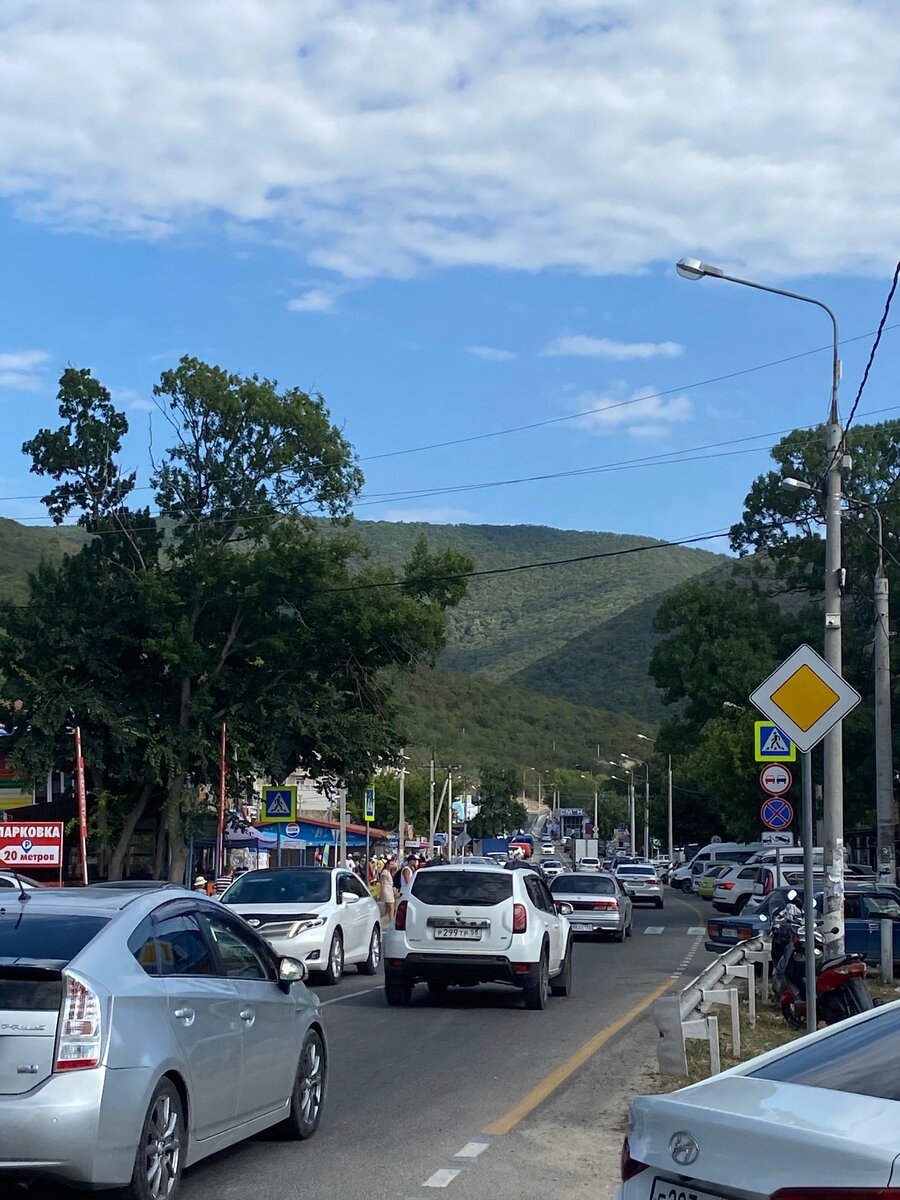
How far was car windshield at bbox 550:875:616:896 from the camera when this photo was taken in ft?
103

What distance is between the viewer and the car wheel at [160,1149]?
6715 millimetres

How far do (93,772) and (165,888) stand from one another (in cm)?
3778

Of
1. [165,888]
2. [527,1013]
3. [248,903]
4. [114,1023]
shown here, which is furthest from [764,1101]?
[248,903]

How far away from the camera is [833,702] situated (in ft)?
39.0

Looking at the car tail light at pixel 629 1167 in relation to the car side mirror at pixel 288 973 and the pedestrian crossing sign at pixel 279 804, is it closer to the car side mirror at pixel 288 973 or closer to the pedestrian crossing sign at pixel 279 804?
the car side mirror at pixel 288 973

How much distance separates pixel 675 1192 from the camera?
4223mm

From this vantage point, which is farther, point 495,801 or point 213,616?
point 495,801

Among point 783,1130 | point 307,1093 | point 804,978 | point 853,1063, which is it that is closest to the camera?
point 783,1130

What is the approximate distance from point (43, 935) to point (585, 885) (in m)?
25.5

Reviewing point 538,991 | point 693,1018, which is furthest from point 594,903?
point 693,1018

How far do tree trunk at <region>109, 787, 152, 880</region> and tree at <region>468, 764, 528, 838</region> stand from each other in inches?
4491

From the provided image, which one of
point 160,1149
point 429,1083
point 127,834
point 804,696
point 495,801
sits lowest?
point 429,1083

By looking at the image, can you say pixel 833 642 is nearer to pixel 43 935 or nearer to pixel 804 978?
pixel 804 978

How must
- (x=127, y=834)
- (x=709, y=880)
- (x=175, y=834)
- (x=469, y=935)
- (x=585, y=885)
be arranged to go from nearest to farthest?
(x=469, y=935) < (x=585, y=885) < (x=175, y=834) < (x=127, y=834) < (x=709, y=880)
